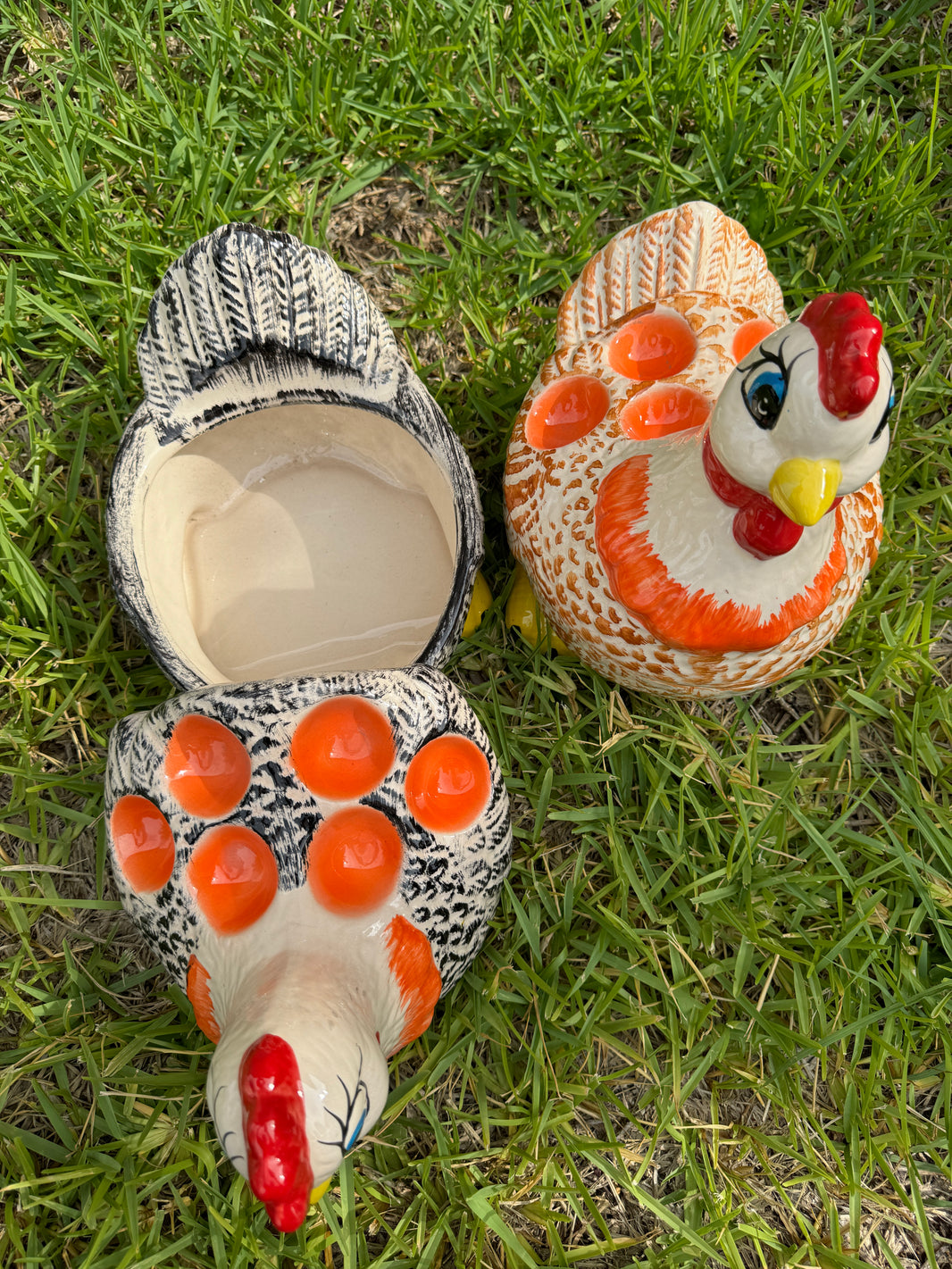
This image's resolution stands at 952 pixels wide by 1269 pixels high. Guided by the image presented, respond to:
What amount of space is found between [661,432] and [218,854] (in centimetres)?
62

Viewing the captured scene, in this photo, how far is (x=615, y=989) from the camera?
1.11 meters

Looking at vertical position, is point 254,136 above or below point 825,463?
below

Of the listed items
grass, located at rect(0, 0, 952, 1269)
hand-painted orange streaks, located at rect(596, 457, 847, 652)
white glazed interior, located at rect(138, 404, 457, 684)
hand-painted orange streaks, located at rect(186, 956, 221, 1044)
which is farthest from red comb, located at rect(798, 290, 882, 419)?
hand-painted orange streaks, located at rect(186, 956, 221, 1044)

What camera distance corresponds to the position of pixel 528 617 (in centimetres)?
123

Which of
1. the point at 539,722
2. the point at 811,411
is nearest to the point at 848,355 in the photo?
the point at 811,411

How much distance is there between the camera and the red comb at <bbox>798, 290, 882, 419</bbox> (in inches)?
25.7

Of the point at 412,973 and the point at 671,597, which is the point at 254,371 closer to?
the point at 671,597

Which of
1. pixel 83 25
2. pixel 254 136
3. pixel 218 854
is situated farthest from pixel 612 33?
pixel 218 854

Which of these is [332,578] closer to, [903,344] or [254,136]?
[254,136]

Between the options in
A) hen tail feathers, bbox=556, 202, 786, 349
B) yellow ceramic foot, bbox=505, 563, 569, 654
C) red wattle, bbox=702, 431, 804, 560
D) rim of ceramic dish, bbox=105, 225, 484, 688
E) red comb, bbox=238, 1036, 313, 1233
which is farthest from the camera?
yellow ceramic foot, bbox=505, 563, 569, 654

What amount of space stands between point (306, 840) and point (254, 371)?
0.53 m

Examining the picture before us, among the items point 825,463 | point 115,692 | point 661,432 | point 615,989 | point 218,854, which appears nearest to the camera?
point 825,463

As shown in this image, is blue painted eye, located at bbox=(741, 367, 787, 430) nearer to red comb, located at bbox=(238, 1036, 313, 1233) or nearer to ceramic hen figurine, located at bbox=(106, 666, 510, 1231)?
ceramic hen figurine, located at bbox=(106, 666, 510, 1231)

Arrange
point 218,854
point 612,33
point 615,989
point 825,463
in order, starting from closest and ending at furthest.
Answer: point 825,463 → point 218,854 → point 615,989 → point 612,33
